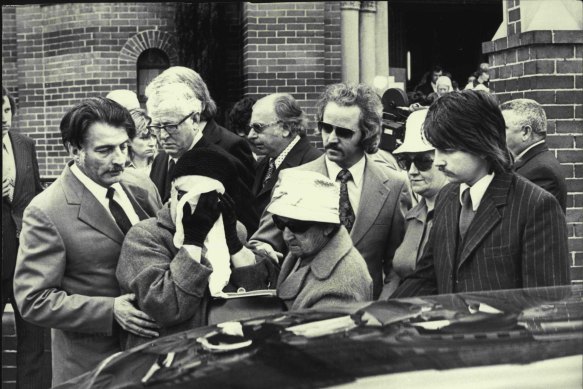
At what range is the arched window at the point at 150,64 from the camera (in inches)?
667

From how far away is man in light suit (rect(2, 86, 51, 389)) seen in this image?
621 cm

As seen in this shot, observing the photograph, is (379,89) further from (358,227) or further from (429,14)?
(429,14)

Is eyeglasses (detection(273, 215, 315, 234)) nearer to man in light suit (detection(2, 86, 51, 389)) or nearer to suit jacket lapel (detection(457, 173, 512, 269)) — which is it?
suit jacket lapel (detection(457, 173, 512, 269))

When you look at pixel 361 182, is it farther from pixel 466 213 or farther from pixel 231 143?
pixel 466 213

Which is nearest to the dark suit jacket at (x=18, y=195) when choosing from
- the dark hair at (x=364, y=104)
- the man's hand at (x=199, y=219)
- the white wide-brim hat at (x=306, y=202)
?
the dark hair at (x=364, y=104)

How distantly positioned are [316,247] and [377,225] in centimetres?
110

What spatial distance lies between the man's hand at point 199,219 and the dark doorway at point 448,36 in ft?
68.7

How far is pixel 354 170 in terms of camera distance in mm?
Answer: 5262

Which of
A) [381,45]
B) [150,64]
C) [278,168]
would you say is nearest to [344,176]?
[278,168]

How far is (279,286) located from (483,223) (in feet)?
2.61

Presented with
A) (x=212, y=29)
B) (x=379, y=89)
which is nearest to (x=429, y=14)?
(x=212, y=29)

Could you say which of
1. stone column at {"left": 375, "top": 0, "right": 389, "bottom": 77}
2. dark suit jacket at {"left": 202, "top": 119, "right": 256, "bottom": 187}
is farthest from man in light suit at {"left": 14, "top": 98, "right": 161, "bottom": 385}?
stone column at {"left": 375, "top": 0, "right": 389, "bottom": 77}

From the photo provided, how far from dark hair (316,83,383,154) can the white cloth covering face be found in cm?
143

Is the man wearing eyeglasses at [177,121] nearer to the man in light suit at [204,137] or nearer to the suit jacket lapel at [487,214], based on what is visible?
the man in light suit at [204,137]
